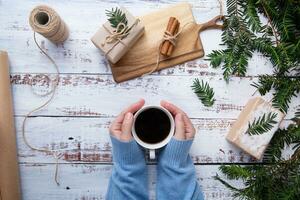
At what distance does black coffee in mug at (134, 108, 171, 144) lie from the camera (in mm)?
989

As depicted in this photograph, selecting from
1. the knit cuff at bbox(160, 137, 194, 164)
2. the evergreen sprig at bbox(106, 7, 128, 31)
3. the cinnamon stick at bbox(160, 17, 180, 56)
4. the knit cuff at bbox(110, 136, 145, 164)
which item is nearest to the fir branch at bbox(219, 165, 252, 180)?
the knit cuff at bbox(160, 137, 194, 164)

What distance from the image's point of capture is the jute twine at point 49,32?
0.92 meters

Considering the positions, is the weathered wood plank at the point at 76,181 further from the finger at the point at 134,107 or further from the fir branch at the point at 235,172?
the finger at the point at 134,107

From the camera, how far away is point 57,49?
104cm

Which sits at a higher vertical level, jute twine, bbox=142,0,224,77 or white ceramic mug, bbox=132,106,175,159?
jute twine, bbox=142,0,224,77

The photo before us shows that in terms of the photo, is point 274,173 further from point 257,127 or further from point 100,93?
point 100,93

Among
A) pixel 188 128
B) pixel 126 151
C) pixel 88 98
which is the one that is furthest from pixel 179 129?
pixel 88 98

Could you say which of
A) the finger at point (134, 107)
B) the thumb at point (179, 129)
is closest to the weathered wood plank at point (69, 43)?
the finger at point (134, 107)

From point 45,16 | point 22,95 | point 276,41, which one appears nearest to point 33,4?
point 45,16

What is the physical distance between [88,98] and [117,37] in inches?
7.0

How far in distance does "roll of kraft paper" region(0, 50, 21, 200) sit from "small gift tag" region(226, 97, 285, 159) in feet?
1.72

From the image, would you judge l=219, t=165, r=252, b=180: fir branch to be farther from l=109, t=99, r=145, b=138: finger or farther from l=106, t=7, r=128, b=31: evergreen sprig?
l=106, t=7, r=128, b=31: evergreen sprig

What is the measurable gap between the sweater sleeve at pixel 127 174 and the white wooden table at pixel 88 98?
35 mm

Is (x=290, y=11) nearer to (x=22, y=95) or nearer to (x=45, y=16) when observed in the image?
(x=45, y=16)
